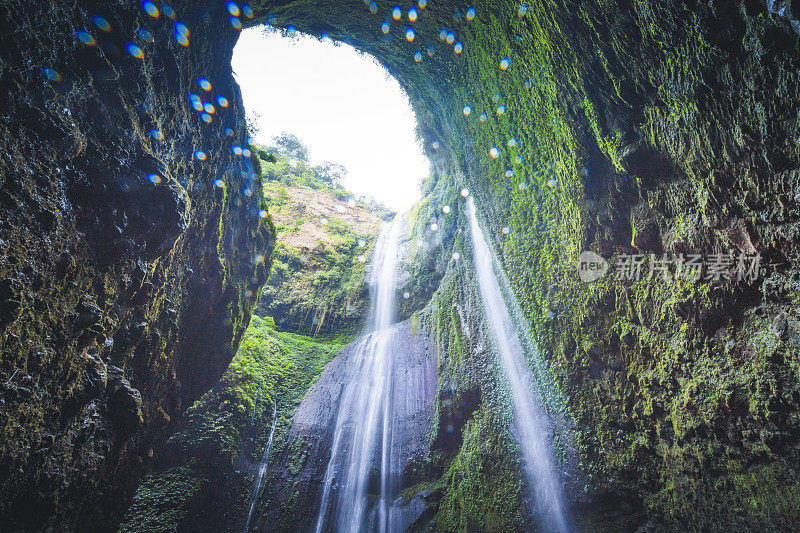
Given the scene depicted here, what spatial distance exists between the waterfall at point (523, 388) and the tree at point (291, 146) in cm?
1921

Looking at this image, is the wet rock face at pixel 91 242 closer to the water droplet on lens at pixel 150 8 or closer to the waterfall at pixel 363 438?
the water droplet on lens at pixel 150 8

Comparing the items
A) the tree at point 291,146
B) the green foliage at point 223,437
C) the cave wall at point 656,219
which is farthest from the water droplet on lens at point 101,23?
the tree at point 291,146

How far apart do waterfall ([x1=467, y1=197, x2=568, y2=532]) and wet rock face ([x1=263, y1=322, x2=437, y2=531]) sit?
243cm

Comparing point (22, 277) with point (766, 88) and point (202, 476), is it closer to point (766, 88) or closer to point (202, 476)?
point (766, 88)

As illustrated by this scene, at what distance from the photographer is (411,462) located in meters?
8.10

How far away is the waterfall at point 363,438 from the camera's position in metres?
7.64

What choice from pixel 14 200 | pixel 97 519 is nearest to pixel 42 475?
pixel 97 519

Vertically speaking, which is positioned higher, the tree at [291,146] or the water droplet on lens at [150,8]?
the tree at [291,146]

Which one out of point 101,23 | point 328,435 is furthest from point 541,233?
point 328,435

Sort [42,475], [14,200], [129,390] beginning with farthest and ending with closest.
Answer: [129,390]
[42,475]
[14,200]

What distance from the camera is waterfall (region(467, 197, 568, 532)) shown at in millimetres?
5711

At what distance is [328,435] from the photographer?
920cm

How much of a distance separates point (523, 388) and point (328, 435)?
5836 mm

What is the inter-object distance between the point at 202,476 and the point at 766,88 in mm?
10636
